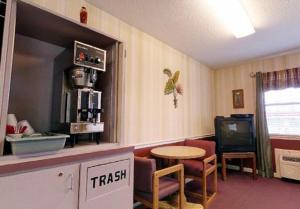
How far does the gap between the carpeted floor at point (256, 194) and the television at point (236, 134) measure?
0.59 m

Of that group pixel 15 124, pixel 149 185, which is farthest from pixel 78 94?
pixel 149 185

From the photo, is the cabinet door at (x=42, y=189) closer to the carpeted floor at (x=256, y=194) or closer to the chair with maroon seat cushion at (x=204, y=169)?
the carpeted floor at (x=256, y=194)

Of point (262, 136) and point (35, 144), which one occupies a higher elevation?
point (35, 144)

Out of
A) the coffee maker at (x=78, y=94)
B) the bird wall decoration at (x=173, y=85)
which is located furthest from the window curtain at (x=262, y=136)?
the coffee maker at (x=78, y=94)

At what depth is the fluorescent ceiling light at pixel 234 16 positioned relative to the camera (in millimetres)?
1981

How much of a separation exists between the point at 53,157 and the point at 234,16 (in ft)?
7.97

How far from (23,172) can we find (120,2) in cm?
186

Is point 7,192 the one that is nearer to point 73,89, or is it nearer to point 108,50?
point 73,89

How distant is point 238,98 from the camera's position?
412 cm

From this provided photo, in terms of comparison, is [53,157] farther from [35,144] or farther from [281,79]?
[281,79]

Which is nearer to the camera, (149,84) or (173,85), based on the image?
(149,84)

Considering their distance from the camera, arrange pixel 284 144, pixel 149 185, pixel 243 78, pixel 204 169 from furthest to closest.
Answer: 1. pixel 243 78
2. pixel 284 144
3. pixel 204 169
4. pixel 149 185

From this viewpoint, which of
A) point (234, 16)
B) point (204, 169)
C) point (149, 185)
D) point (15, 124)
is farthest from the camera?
point (204, 169)

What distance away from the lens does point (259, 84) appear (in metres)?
3.75
